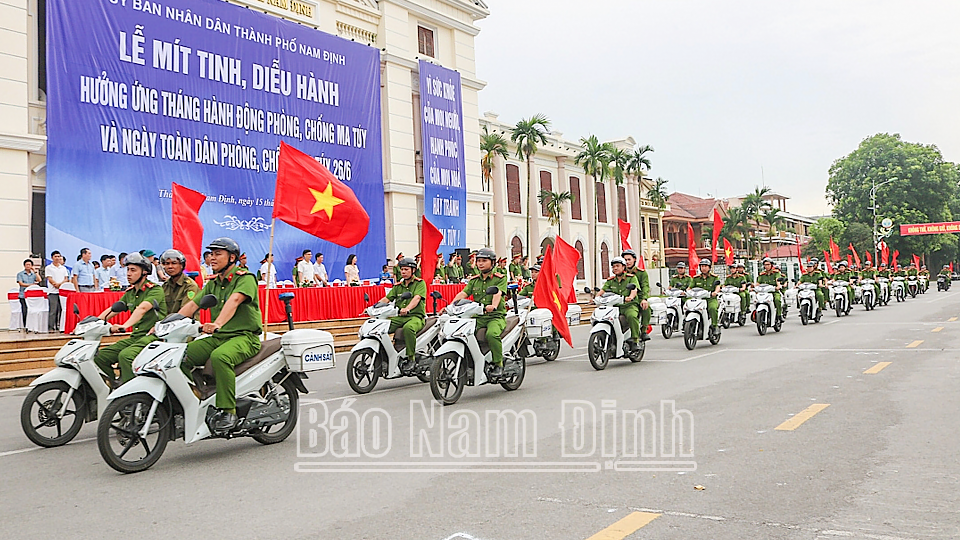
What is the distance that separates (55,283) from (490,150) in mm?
28053

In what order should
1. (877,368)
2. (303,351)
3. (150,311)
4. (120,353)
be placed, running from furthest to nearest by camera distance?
(877,368) < (150,311) < (120,353) < (303,351)

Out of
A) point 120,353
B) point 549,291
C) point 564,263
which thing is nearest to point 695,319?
point 564,263

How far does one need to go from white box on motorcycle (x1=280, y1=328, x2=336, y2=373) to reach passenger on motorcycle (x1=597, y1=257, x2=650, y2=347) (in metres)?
6.51

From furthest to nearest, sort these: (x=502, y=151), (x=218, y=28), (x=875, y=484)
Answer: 1. (x=502, y=151)
2. (x=218, y=28)
3. (x=875, y=484)

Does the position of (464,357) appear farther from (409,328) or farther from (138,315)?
(138,315)

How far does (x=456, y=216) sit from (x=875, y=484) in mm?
24396

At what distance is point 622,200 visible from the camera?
5453 cm

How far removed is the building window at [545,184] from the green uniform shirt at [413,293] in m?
35.4

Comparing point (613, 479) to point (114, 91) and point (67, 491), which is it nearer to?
point (67, 491)

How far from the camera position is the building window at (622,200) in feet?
177

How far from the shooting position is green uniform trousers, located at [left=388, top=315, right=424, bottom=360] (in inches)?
415

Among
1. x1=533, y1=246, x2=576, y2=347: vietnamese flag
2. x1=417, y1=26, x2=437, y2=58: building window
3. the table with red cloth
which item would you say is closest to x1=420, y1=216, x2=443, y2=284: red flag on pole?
x1=533, y1=246, x2=576, y2=347: vietnamese flag

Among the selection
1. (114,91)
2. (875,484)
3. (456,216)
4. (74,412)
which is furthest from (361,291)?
(875,484)

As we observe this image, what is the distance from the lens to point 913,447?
243 inches
